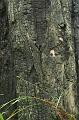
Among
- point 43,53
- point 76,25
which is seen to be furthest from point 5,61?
point 76,25

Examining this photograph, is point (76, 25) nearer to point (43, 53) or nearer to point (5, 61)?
point (43, 53)

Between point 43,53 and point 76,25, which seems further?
point 76,25

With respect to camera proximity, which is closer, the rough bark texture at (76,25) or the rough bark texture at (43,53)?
the rough bark texture at (43,53)

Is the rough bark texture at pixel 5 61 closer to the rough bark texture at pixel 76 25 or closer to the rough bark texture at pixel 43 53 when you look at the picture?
the rough bark texture at pixel 43 53

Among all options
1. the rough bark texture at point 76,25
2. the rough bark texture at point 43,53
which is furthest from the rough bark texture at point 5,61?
the rough bark texture at point 76,25

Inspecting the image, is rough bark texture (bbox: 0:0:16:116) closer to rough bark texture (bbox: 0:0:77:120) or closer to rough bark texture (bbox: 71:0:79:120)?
rough bark texture (bbox: 0:0:77:120)

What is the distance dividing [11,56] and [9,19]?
0.72 feet

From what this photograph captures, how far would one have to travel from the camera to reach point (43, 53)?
163 cm

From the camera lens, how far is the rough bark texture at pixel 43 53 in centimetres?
161

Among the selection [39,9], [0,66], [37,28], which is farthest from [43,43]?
[0,66]

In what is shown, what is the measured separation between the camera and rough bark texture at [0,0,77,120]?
1.61 m

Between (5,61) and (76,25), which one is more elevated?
(76,25)

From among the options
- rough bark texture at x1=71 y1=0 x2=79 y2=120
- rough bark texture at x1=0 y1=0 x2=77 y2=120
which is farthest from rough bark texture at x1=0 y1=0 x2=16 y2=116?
rough bark texture at x1=71 y1=0 x2=79 y2=120

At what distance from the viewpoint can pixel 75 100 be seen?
166cm
